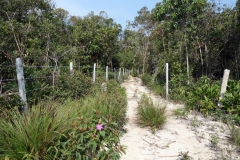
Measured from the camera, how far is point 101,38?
43.7ft

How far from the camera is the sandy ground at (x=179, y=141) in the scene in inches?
116

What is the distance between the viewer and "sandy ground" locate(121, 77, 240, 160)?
2.95m

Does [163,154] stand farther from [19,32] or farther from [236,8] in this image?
[236,8]

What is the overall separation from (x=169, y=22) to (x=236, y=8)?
10.2 ft

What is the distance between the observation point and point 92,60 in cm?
1377

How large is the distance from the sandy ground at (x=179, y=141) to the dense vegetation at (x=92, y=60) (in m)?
0.48

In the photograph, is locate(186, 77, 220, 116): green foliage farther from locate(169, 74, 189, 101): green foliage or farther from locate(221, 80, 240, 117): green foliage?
locate(169, 74, 189, 101): green foliage

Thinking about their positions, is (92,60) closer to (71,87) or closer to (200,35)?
(200,35)

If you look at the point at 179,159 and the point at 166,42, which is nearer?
the point at 179,159

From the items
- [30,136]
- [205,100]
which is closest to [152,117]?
[205,100]

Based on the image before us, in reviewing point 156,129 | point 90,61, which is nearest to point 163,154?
point 156,129

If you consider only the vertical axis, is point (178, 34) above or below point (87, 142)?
above

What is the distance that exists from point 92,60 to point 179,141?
434 inches

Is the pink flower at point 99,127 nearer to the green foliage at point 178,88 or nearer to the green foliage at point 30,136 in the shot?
the green foliage at point 30,136
